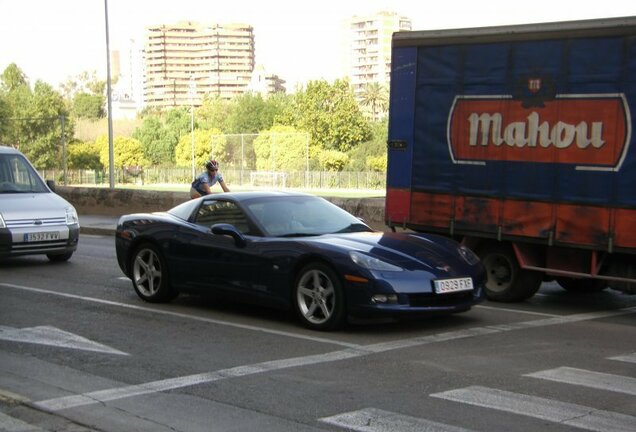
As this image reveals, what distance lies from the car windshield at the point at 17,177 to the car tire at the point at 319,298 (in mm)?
7726

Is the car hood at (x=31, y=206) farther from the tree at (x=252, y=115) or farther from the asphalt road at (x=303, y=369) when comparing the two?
the tree at (x=252, y=115)

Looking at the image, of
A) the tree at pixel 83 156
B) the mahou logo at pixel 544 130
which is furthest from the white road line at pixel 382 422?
the tree at pixel 83 156

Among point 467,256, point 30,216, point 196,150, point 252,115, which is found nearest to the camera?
point 467,256

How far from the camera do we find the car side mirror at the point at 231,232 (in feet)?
30.4

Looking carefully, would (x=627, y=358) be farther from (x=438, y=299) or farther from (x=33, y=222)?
(x=33, y=222)

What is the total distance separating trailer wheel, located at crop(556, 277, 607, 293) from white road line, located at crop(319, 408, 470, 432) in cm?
618

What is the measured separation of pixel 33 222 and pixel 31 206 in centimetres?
33

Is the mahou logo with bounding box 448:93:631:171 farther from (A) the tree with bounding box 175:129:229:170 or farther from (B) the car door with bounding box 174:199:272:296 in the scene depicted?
(A) the tree with bounding box 175:129:229:170

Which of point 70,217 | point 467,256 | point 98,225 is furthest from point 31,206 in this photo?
point 98,225

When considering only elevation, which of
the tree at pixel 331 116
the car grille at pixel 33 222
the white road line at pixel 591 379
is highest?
the tree at pixel 331 116

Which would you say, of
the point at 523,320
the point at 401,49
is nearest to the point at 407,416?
the point at 523,320

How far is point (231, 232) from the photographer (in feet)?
30.4

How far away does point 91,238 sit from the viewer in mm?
20500

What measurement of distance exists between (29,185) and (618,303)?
956 centimetres
